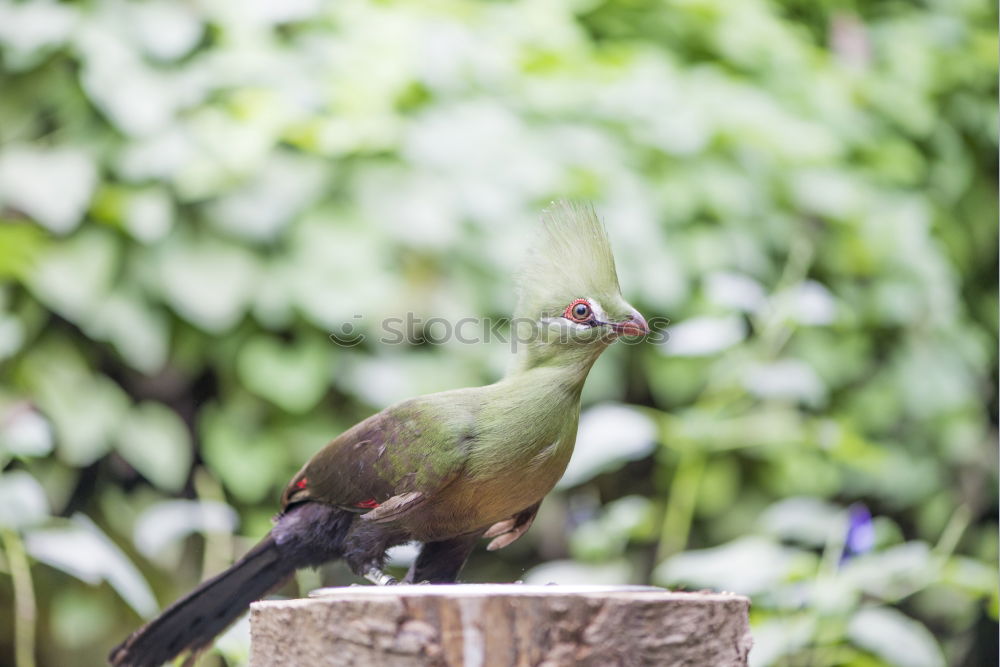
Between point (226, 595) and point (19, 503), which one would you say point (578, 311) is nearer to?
point (226, 595)

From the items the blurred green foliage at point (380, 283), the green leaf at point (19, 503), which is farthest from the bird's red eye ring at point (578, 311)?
the green leaf at point (19, 503)

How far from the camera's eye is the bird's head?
6.22 ft

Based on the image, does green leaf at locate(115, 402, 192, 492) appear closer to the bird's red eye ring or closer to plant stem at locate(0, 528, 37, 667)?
plant stem at locate(0, 528, 37, 667)

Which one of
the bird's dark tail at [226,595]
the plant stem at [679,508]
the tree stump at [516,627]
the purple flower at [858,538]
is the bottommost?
the plant stem at [679,508]

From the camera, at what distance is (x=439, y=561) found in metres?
2.04

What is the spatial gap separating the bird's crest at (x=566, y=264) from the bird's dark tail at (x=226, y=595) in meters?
0.60

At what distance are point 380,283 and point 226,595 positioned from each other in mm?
1527

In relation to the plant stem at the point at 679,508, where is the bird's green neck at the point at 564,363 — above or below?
above

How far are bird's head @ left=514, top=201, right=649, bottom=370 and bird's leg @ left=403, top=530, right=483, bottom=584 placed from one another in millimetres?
421

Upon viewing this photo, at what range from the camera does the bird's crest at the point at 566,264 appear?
1.93 meters

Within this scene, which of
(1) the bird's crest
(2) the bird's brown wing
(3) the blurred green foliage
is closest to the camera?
(2) the bird's brown wing

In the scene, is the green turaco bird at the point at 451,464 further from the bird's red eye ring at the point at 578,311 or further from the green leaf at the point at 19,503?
the green leaf at the point at 19,503

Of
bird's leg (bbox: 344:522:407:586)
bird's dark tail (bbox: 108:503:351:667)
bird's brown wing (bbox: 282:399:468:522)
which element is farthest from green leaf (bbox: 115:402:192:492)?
bird's leg (bbox: 344:522:407:586)

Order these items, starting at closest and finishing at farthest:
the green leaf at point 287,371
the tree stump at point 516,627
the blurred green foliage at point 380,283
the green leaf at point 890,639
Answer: the tree stump at point 516,627
the green leaf at point 890,639
the blurred green foliage at point 380,283
the green leaf at point 287,371
